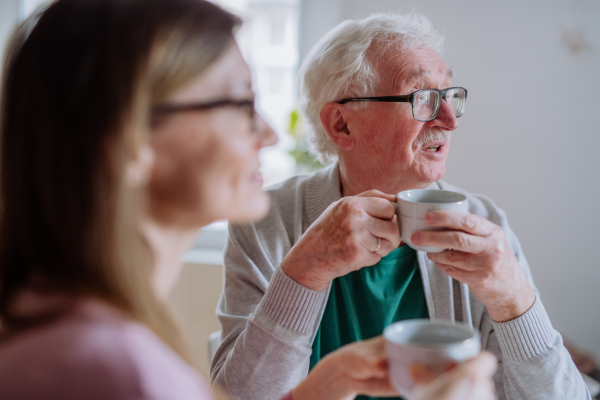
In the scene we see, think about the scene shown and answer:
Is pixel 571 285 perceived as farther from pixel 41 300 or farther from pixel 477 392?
pixel 41 300

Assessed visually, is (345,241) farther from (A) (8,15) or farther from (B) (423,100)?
(A) (8,15)

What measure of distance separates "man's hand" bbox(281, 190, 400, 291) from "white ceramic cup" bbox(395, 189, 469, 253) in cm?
4

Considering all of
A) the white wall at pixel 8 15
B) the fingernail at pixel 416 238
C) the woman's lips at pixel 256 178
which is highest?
the white wall at pixel 8 15

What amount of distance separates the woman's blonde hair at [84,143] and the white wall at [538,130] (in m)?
1.88

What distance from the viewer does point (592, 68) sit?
6.99ft

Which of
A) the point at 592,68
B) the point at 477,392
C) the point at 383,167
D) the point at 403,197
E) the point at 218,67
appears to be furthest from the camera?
the point at 592,68

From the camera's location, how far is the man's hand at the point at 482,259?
88cm

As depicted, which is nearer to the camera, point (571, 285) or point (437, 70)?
point (437, 70)

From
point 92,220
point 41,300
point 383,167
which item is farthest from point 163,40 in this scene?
point 383,167

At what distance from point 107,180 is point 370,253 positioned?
581mm

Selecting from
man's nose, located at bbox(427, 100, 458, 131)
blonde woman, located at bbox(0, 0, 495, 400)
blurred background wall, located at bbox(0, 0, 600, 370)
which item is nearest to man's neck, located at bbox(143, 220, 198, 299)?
blonde woman, located at bbox(0, 0, 495, 400)

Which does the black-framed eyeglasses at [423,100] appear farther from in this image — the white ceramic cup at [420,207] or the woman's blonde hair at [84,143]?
the woman's blonde hair at [84,143]

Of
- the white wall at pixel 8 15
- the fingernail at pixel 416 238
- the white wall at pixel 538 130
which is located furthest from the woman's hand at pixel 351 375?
the white wall at pixel 8 15

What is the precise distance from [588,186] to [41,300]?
235cm
